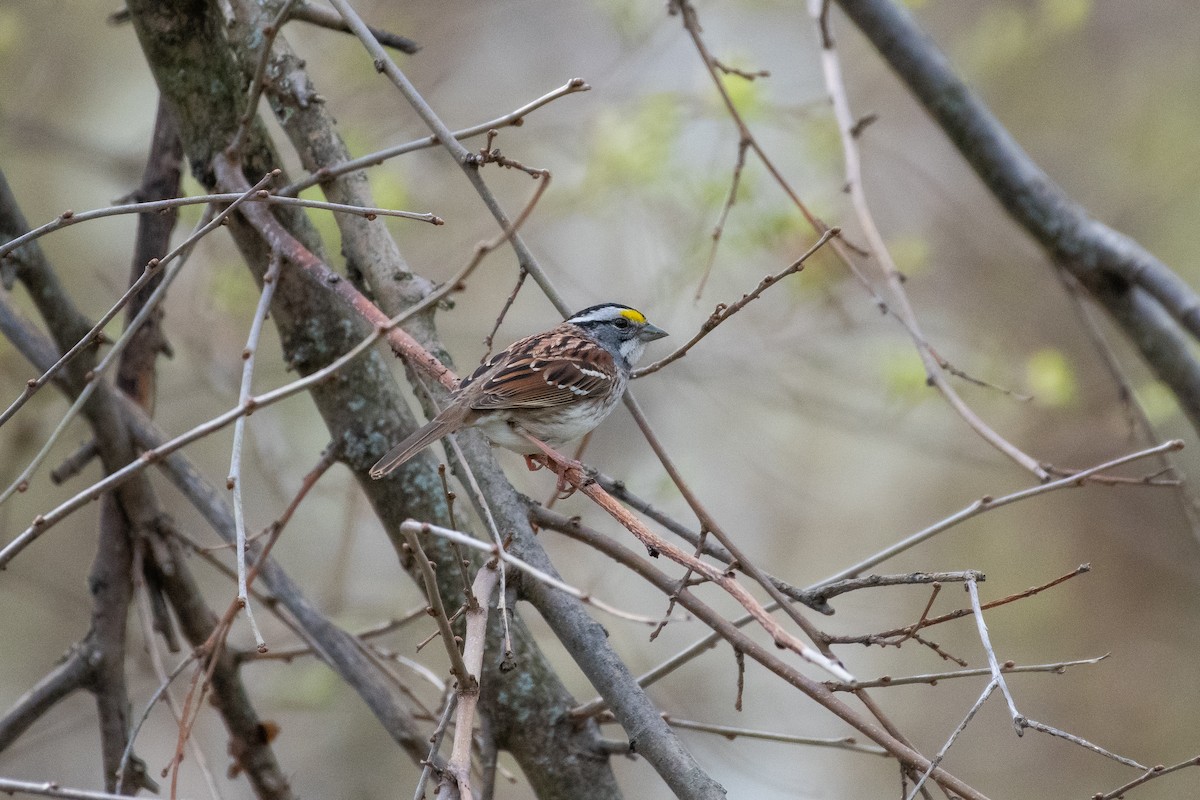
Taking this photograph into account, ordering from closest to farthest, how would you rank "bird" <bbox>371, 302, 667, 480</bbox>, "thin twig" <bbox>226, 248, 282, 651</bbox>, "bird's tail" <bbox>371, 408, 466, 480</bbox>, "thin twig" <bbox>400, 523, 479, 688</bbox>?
"thin twig" <bbox>400, 523, 479, 688</bbox>, "thin twig" <bbox>226, 248, 282, 651</bbox>, "bird's tail" <bbox>371, 408, 466, 480</bbox>, "bird" <bbox>371, 302, 667, 480</bbox>

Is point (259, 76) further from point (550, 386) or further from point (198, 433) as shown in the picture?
point (550, 386)

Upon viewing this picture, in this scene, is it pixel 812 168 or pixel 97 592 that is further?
pixel 812 168

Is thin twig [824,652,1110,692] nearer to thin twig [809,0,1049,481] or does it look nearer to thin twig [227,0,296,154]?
thin twig [809,0,1049,481]

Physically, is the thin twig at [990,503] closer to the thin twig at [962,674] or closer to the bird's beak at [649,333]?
the thin twig at [962,674]

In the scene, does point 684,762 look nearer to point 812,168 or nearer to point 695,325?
point 695,325

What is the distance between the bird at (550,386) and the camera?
3379 mm

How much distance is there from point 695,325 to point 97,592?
4004 millimetres

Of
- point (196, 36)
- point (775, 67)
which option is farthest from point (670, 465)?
point (775, 67)

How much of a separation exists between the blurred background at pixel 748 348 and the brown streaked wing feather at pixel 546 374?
74cm

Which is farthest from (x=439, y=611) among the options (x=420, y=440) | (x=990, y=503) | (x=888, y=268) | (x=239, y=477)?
(x=888, y=268)

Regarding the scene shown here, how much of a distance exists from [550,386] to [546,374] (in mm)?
87

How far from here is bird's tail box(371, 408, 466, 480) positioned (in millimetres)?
2965

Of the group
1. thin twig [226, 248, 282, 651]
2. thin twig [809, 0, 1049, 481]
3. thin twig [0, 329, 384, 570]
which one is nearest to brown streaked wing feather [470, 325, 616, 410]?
thin twig [809, 0, 1049, 481]

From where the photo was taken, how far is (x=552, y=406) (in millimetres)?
4102
